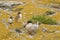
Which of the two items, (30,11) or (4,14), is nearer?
(4,14)

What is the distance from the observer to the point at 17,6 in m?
46.3

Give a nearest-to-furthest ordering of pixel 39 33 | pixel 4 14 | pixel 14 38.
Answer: pixel 14 38
pixel 39 33
pixel 4 14

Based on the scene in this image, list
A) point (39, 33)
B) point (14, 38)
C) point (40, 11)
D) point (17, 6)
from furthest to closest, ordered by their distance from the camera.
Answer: point (17, 6)
point (40, 11)
point (39, 33)
point (14, 38)

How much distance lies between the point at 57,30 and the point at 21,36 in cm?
465

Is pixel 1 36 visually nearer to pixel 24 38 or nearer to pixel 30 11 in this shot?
pixel 24 38

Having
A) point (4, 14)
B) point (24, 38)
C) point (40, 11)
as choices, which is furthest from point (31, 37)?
point (40, 11)

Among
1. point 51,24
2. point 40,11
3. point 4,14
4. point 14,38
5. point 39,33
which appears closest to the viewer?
point 14,38

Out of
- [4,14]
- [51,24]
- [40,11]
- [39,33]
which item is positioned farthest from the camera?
[40,11]

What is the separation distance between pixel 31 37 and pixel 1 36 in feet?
10.3

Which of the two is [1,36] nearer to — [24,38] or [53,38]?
[24,38]

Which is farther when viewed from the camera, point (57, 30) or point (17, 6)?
point (17, 6)

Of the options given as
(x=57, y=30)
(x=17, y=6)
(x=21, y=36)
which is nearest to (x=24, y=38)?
(x=21, y=36)

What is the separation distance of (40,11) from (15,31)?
42.7 ft

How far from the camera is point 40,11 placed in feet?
139
